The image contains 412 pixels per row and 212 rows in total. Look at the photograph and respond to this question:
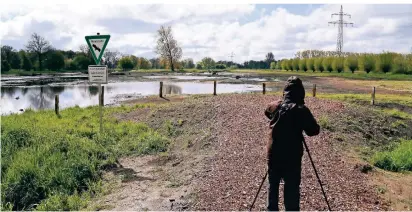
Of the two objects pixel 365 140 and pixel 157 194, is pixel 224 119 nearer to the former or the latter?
pixel 365 140

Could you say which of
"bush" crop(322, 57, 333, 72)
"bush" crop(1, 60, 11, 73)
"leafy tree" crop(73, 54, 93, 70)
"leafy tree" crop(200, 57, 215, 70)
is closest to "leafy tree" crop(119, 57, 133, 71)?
"leafy tree" crop(73, 54, 93, 70)

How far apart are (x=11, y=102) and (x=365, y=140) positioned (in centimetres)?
2612

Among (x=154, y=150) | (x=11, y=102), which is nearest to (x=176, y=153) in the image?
(x=154, y=150)

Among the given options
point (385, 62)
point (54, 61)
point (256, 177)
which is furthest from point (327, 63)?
point (256, 177)

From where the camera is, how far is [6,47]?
95.4 meters

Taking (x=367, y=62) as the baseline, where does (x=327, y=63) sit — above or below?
above

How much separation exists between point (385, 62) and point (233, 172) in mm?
60316

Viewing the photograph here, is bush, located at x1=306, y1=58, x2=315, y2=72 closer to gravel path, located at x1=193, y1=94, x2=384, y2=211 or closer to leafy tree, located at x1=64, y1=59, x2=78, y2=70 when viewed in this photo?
leafy tree, located at x1=64, y1=59, x2=78, y2=70

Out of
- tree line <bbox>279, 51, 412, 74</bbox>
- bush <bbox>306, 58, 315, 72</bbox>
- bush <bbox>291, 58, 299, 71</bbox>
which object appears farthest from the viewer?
bush <bbox>291, 58, 299, 71</bbox>

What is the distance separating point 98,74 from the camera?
11914 millimetres

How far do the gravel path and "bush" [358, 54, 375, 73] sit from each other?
57.6 m

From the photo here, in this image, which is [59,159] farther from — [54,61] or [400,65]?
[54,61]

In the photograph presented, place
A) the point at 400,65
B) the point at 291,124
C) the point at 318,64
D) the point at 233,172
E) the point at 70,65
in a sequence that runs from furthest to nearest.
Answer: the point at 70,65 → the point at 318,64 → the point at 400,65 → the point at 233,172 → the point at 291,124

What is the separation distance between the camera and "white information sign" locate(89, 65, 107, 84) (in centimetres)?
1188
